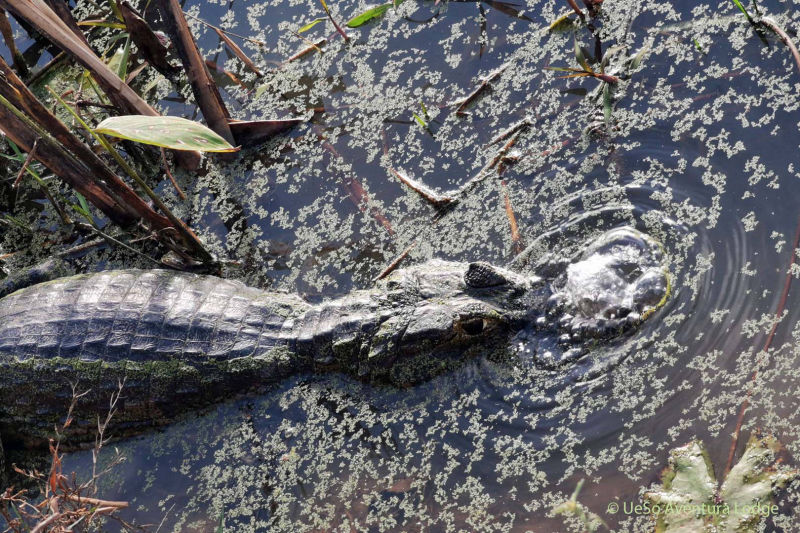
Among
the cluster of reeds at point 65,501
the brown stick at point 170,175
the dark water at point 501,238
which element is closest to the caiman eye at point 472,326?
the dark water at point 501,238

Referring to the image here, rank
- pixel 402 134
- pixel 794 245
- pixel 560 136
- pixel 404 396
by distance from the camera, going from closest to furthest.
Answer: pixel 794 245
pixel 404 396
pixel 560 136
pixel 402 134

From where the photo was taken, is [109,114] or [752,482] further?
[109,114]

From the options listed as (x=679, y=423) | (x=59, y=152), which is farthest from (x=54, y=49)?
(x=679, y=423)

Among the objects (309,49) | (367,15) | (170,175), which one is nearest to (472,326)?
(170,175)

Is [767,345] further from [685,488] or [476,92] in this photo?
[476,92]

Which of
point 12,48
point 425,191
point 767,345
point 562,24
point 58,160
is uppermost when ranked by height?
point 562,24

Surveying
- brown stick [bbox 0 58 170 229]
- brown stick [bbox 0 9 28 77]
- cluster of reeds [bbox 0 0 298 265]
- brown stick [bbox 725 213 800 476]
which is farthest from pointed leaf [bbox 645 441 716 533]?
brown stick [bbox 0 9 28 77]

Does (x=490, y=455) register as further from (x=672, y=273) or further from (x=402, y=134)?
(x=402, y=134)
